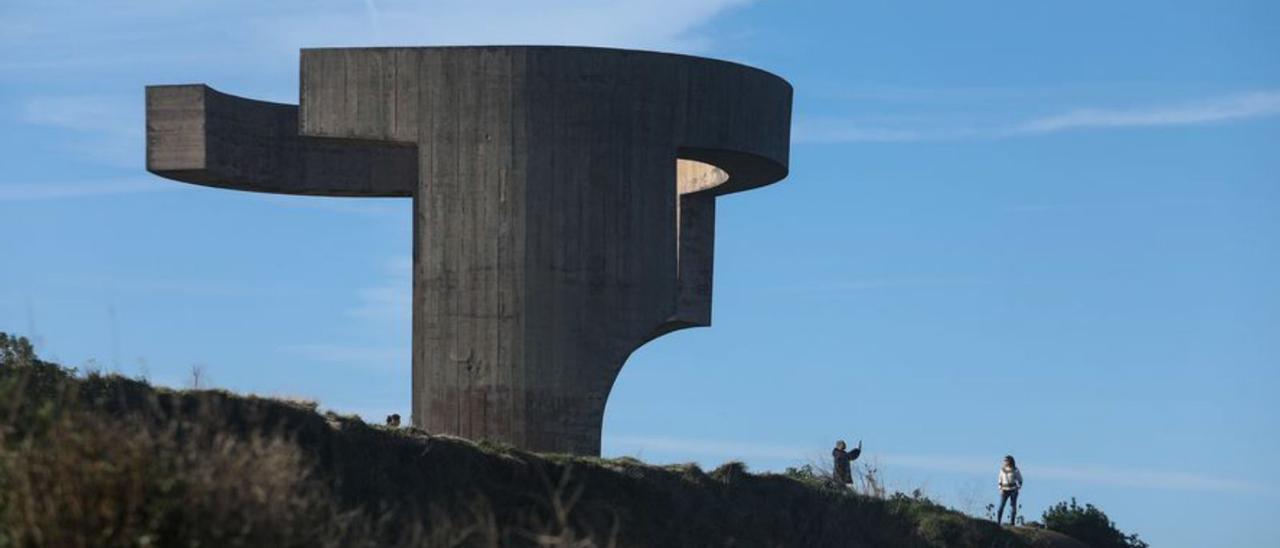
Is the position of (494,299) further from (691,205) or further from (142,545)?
(142,545)

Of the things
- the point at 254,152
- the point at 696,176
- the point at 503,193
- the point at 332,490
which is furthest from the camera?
the point at 696,176

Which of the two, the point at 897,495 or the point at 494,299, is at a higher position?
the point at 494,299

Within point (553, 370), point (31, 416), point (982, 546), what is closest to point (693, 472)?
point (553, 370)

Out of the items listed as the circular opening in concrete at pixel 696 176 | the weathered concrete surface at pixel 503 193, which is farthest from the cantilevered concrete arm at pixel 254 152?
the circular opening in concrete at pixel 696 176

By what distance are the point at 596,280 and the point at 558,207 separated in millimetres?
1000

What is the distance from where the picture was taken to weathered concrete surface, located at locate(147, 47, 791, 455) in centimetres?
2669

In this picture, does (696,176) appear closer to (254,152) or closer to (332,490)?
(254,152)

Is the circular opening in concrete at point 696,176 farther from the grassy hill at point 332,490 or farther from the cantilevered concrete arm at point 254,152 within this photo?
the grassy hill at point 332,490

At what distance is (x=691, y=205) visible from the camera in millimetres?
30750

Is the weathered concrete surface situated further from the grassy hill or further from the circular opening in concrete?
the circular opening in concrete

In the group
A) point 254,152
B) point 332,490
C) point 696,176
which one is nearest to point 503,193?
point 254,152

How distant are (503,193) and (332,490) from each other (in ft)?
21.3

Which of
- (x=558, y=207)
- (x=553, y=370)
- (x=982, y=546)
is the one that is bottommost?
(x=982, y=546)

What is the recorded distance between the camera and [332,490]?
2112cm
